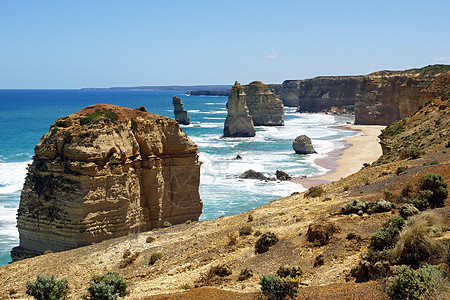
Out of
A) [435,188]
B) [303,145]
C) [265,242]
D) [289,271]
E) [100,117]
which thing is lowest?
[303,145]

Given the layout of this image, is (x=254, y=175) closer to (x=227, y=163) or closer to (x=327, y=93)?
(x=227, y=163)

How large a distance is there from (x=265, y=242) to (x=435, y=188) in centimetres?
663

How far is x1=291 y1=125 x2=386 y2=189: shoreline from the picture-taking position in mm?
47688

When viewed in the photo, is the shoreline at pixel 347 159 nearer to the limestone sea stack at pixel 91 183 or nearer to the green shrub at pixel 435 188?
the limestone sea stack at pixel 91 183

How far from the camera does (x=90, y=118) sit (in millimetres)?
22656

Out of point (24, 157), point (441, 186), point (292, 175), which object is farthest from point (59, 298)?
point (24, 157)

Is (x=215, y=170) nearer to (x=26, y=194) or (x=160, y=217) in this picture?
(x=160, y=217)

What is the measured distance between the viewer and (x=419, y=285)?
30.9 feet

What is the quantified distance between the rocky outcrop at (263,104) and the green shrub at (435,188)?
9606 centimetres

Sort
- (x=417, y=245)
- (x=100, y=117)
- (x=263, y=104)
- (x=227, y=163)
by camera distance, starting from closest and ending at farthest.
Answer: (x=417, y=245) → (x=100, y=117) → (x=227, y=163) → (x=263, y=104)

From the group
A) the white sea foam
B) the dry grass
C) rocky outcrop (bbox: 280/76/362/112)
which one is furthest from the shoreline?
rocky outcrop (bbox: 280/76/362/112)

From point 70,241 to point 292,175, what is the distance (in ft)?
107

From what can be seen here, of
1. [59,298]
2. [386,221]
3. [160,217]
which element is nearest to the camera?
[59,298]

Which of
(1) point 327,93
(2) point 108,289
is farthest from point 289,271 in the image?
(1) point 327,93
